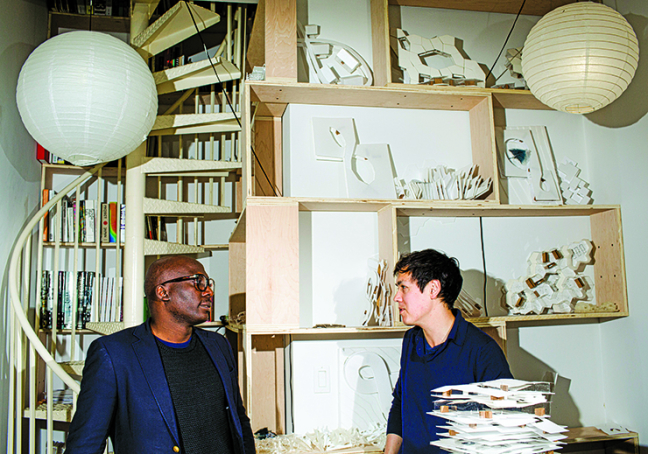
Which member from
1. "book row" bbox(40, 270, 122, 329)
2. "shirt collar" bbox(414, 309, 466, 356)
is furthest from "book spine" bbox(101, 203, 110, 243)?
"shirt collar" bbox(414, 309, 466, 356)

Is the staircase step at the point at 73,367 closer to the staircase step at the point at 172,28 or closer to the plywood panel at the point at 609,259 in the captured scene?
the staircase step at the point at 172,28

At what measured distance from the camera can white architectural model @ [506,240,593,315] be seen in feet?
9.75

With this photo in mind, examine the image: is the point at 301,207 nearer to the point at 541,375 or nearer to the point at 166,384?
the point at 166,384

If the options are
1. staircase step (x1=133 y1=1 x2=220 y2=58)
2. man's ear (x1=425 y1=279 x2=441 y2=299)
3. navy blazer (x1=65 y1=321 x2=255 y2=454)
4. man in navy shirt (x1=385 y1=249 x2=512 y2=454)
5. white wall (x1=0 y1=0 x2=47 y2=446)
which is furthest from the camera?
staircase step (x1=133 y1=1 x2=220 y2=58)

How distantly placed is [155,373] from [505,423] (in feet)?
3.92

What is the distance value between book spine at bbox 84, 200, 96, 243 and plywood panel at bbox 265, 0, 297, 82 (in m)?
2.04

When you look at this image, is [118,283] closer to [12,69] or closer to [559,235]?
[12,69]

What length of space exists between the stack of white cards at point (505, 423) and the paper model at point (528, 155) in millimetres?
2261

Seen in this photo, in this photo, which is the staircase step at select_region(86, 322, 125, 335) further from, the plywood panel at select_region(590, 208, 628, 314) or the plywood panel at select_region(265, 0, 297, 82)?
the plywood panel at select_region(590, 208, 628, 314)

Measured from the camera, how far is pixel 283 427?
117 inches

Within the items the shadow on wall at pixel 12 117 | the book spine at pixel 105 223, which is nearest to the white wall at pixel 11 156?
the shadow on wall at pixel 12 117

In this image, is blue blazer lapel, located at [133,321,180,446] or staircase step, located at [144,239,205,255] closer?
blue blazer lapel, located at [133,321,180,446]

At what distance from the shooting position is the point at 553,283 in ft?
10.1

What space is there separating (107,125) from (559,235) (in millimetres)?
2725
